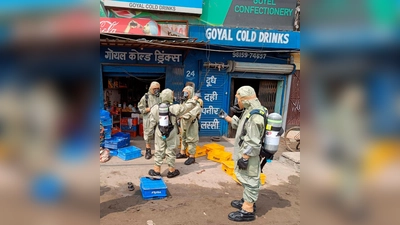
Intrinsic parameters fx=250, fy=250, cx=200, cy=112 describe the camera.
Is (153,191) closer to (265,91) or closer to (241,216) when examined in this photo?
(241,216)

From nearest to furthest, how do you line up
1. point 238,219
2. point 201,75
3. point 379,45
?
point 379,45
point 238,219
point 201,75

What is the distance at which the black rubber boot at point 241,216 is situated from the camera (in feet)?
12.1

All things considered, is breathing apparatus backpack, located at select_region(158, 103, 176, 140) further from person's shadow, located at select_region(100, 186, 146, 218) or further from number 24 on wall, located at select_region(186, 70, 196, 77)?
number 24 on wall, located at select_region(186, 70, 196, 77)

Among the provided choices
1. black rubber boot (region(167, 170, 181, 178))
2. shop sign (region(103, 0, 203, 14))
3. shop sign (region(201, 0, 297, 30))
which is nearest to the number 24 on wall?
shop sign (region(201, 0, 297, 30))

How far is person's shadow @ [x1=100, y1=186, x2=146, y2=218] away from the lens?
3.73m

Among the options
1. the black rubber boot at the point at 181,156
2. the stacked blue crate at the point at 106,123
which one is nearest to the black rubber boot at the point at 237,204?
the black rubber boot at the point at 181,156

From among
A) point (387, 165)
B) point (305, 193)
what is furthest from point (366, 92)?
point (305, 193)

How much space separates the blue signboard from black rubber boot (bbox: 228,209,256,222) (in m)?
Result: 5.24

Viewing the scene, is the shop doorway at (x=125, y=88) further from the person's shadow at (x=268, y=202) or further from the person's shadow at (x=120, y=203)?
the person's shadow at (x=268, y=202)

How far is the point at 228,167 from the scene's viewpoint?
549 centimetres

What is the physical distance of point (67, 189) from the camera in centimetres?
100

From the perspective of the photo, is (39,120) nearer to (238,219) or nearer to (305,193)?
(305,193)

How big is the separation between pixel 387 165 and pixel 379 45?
0.39 m

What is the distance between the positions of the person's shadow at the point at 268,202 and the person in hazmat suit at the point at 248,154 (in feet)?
0.97
